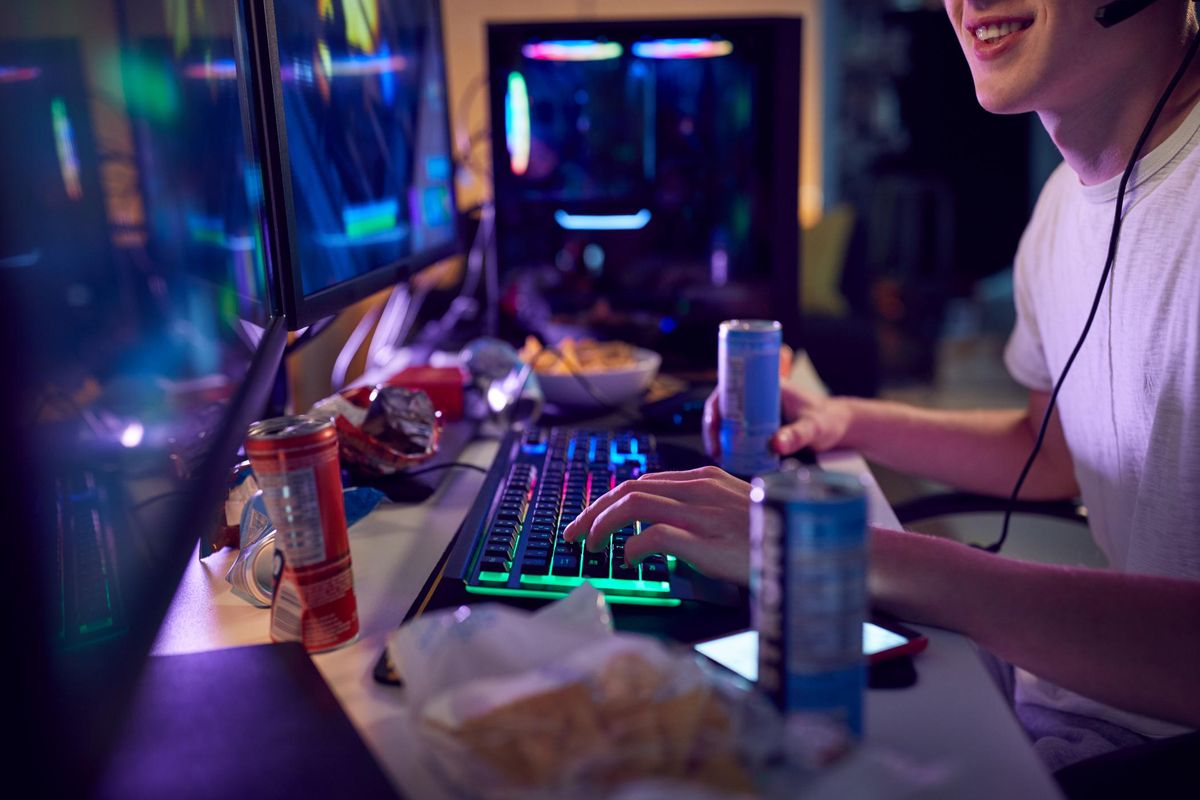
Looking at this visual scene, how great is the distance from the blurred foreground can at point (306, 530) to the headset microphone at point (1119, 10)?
85 cm

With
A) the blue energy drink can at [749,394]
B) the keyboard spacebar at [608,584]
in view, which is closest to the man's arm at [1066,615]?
the keyboard spacebar at [608,584]

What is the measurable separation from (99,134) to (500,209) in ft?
2.14

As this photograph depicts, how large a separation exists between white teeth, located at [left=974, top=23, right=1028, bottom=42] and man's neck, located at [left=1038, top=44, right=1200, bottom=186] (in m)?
0.10

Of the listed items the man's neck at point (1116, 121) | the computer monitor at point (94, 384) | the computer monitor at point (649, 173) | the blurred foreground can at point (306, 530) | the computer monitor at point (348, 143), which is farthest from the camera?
the computer monitor at point (649, 173)

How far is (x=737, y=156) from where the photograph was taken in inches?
65.0

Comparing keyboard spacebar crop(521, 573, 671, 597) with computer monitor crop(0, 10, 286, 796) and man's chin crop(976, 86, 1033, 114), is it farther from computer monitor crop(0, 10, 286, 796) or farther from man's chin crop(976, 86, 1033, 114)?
man's chin crop(976, 86, 1033, 114)

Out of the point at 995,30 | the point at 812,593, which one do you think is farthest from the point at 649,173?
the point at 812,593

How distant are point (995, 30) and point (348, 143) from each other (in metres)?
0.74

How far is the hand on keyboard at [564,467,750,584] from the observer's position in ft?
2.23

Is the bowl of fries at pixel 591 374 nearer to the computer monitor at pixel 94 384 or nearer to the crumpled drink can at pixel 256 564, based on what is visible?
the computer monitor at pixel 94 384

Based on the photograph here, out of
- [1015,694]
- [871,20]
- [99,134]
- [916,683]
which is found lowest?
[1015,694]

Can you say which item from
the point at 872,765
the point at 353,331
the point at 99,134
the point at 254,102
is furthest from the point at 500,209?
the point at 872,765

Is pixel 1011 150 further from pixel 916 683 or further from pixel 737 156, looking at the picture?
pixel 916 683

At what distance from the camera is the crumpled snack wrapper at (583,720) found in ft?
1.36
